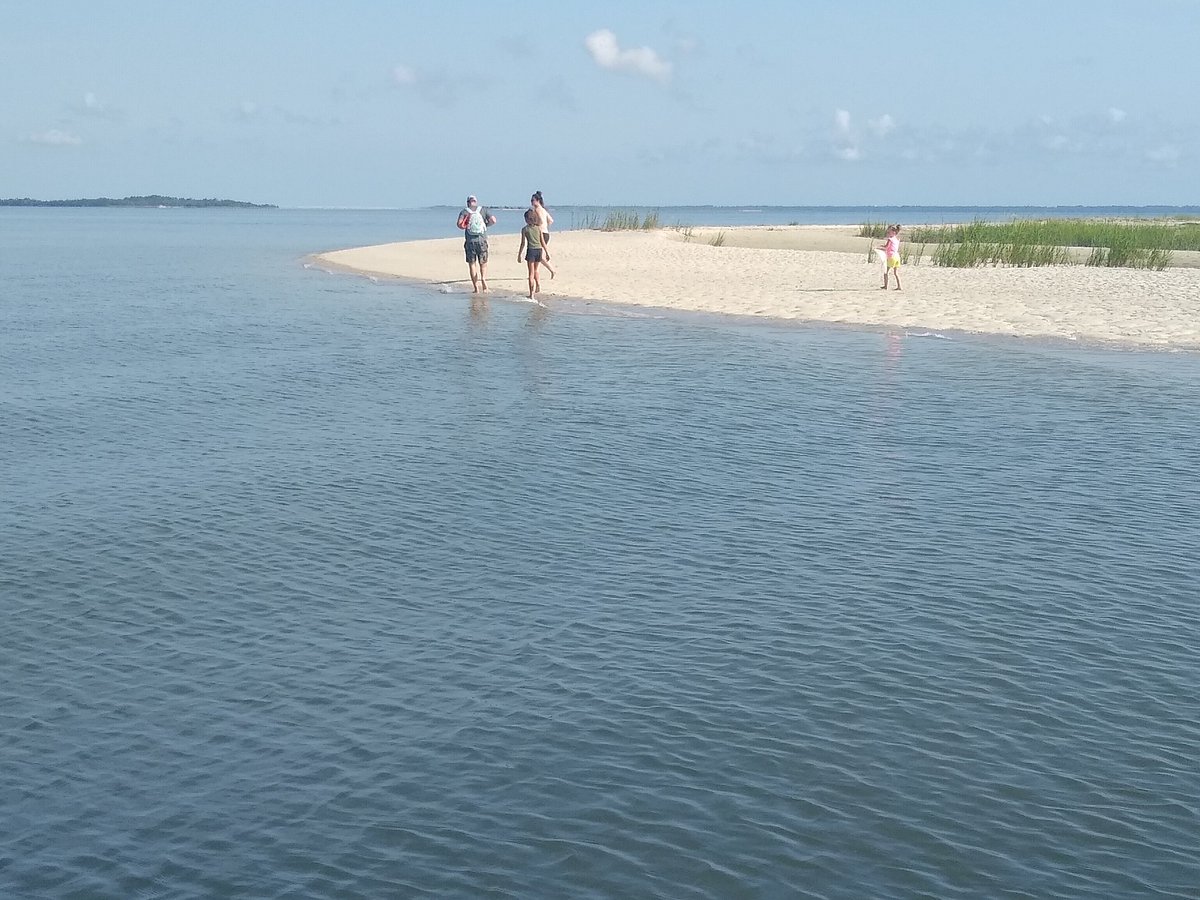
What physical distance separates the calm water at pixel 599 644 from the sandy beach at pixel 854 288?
30.9 ft

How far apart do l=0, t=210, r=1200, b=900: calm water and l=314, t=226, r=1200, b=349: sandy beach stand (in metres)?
9.43

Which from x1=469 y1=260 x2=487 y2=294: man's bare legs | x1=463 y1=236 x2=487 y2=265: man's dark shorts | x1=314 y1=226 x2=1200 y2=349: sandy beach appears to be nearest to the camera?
x1=314 y1=226 x2=1200 y2=349: sandy beach

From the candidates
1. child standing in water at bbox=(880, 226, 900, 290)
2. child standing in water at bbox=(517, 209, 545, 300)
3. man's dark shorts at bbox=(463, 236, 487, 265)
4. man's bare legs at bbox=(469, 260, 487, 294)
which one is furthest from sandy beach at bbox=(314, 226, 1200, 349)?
man's dark shorts at bbox=(463, 236, 487, 265)

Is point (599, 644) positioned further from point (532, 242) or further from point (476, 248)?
point (476, 248)

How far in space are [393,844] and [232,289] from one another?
37216 millimetres

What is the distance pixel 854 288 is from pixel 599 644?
29.2 meters

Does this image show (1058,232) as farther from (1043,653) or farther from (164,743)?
(164,743)

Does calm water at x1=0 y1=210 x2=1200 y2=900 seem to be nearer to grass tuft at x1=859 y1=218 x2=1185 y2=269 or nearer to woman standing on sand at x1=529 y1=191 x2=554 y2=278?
woman standing on sand at x1=529 y1=191 x2=554 y2=278

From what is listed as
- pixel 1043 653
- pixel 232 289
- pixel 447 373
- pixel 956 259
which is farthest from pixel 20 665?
pixel 956 259

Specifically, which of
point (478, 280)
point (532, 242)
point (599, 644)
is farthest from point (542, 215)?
point (599, 644)

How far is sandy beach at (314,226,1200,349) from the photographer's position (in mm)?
29750

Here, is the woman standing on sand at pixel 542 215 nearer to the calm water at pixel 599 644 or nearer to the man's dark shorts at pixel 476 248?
the man's dark shorts at pixel 476 248

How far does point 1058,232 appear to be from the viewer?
52.7 metres

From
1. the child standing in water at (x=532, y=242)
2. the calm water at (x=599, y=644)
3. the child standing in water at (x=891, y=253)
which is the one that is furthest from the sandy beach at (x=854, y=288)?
the calm water at (x=599, y=644)
